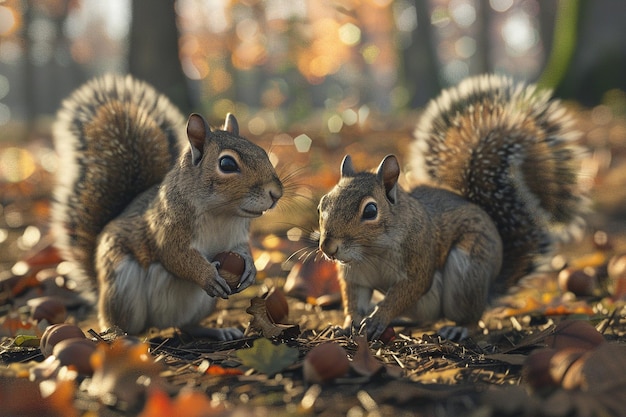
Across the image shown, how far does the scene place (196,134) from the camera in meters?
3.11

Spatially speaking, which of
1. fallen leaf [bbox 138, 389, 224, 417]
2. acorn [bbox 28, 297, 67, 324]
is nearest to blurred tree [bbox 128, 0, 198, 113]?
acorn [bbox 28, 297, 67, 324]

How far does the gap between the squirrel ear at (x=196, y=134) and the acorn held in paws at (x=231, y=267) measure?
45cm

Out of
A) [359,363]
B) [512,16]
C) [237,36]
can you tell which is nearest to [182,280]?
[359,363]

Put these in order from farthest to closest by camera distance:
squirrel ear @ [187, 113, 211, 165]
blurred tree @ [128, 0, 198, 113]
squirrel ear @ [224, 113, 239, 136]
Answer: blurred tree @ [128, 0, 198, 113]
squirrel ear @ [224, 113, 239, 136]
squirrel ear @ [187, 113, 211, 165]

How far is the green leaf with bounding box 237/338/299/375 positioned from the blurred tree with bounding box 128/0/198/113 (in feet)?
23.9

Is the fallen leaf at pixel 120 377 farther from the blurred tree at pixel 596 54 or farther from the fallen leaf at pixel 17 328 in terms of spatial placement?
the blurred tree at pixel 596 54

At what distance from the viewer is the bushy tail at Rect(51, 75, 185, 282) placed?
3.60m

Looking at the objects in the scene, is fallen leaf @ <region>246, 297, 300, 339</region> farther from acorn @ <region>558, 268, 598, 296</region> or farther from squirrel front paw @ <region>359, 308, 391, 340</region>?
acorn @ <region>558, 268, 598, 296</region>

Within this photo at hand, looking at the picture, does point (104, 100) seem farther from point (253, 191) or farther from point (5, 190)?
point (5, 190)

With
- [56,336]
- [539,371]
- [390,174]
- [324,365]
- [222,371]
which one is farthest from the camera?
[390,174]

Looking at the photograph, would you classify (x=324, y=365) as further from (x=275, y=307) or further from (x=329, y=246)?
(x=275, y=307)

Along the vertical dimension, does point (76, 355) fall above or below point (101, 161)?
below

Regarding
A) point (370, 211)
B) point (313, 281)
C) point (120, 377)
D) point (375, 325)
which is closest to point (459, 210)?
point (370, 211)

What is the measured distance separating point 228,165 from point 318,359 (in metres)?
1.01
